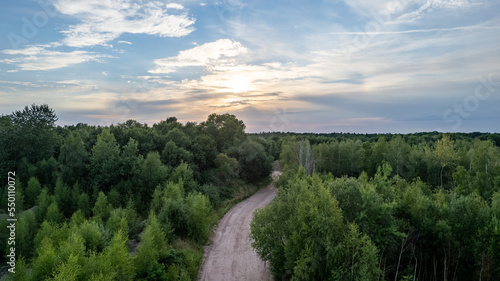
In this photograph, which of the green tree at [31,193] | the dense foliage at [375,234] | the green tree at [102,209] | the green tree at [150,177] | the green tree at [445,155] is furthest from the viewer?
the green tree at [445,155]

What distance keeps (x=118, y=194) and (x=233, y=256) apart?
21733mm

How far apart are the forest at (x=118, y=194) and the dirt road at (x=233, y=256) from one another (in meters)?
1.48

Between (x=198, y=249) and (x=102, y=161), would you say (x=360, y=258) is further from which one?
(x=102, y=161)

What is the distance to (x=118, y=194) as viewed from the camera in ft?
142

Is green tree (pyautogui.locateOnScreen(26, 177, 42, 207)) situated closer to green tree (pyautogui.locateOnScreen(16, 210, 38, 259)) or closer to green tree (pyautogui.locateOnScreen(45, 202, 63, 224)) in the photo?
green tree (pyautogui.locateOnScreen(45, 202, 63, 224))

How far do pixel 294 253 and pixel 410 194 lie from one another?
12.7 meters

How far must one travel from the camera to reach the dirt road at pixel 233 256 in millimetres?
28094

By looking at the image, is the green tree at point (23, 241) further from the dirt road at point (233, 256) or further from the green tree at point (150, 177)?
the green tree at point (150, 177)

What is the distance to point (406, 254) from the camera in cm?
2467

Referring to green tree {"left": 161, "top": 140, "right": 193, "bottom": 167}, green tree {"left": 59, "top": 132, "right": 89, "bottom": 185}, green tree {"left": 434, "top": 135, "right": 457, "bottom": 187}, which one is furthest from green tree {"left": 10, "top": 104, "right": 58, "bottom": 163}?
green tree {"left": 434, "top": 135, "right": 457, "bottom": 187}

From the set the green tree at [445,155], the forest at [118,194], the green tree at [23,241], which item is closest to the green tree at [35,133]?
the forest at [118,194]

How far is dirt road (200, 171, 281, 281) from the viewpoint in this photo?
92.2 feet

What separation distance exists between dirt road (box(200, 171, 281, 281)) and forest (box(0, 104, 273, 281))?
58.4 inches

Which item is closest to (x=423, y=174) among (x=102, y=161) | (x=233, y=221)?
(x=233, y=221)
